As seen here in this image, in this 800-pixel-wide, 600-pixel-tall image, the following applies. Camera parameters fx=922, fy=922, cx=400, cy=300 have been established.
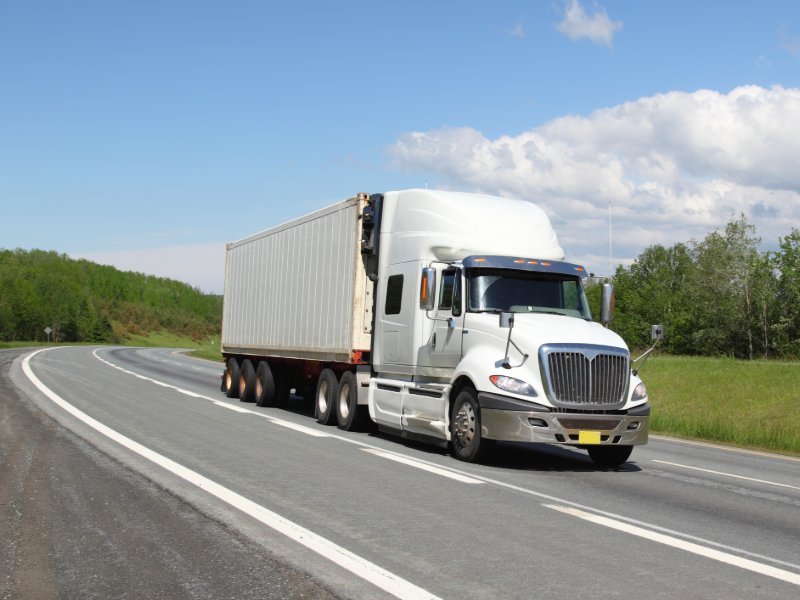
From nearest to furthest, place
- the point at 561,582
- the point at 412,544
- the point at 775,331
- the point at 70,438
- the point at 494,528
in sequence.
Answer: the point at 561,582 < the point at 412,544 < the point at 494,528 < the point at 70,438 < the point at 775,331

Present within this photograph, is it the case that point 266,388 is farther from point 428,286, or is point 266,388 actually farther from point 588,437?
point 588,437

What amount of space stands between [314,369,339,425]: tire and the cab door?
3.50 m

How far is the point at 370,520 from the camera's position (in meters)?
7.20

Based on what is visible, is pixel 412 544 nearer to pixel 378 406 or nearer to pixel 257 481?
pixel 257 481

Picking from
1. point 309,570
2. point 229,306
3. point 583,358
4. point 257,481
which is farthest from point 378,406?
point 229,306

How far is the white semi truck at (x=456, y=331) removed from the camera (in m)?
11.2

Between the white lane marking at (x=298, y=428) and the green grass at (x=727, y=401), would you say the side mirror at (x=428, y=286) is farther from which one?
the green grass at (x=727, y=401)

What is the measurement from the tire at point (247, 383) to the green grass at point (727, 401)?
29.4 ft

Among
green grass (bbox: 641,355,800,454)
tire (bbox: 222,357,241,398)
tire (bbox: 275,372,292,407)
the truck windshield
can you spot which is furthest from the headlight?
tire (bbox: 222,357,241,398)

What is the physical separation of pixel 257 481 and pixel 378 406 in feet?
17.9

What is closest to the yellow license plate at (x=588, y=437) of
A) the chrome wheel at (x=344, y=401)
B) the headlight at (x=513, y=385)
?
the headlight at (x=513, y=385)

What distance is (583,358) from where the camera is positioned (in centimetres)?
1118

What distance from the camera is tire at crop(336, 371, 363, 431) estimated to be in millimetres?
14969

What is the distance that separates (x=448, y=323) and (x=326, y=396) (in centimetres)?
437
